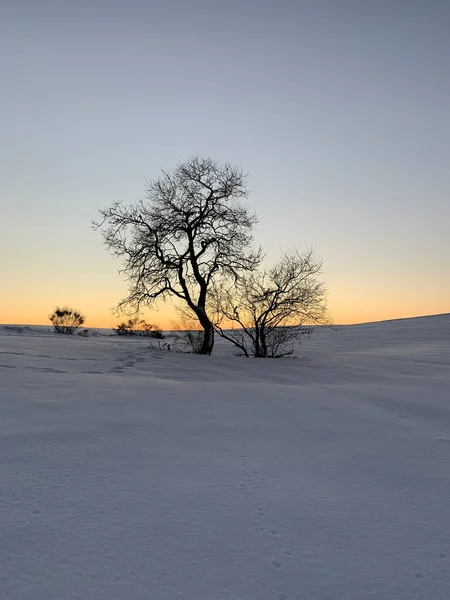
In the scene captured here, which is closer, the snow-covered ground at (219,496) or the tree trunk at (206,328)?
the snow-covered ground at (219,496)

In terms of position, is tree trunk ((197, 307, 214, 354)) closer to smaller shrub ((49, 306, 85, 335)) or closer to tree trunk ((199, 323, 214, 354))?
tree trunk ((199, 323, 214, 354))

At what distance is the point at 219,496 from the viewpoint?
3.26 metres

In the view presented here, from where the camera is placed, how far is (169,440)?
4504 mm

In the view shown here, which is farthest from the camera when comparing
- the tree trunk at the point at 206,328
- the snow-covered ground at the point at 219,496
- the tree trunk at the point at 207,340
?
the tree trunk at the point at 207,340

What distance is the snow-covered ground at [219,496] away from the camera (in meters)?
2.33

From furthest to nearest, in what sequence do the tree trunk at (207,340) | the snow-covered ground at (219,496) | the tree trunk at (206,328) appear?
1. the tree trunk at (207,340)
2. the tree trunk at (206,328)
3. the snow-covered ground at (219,496)

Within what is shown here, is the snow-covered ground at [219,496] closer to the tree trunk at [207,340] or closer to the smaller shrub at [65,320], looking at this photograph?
the tree trunk at [207,340]

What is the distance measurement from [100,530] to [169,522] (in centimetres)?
42

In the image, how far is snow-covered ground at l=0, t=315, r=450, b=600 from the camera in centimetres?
233

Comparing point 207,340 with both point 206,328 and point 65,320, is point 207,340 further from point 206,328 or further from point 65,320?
point 65,320

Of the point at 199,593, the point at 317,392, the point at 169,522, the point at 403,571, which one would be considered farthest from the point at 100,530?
the point at 317,392

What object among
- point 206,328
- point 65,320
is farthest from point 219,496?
point 65,320

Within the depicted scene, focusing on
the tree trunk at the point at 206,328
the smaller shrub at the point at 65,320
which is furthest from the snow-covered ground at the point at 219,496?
the smaller shrub at the point at 65,320

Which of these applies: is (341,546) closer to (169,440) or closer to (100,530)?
(100,530)
